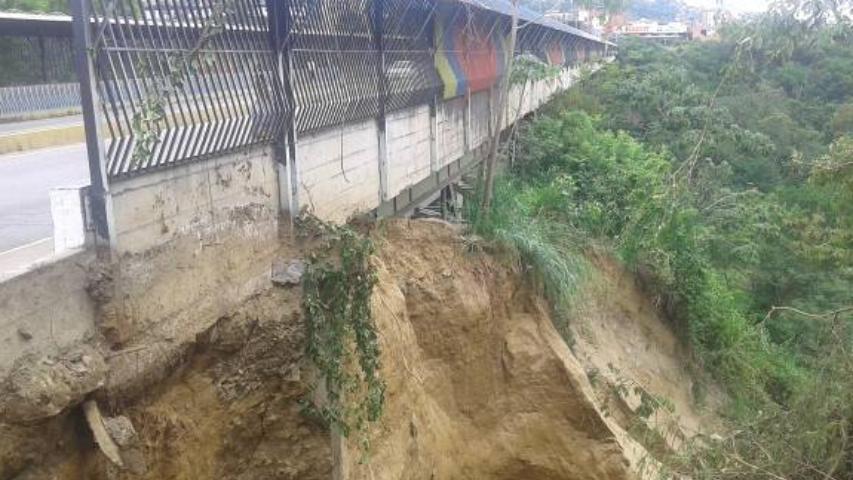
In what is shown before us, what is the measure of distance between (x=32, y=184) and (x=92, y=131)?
6.52 metres

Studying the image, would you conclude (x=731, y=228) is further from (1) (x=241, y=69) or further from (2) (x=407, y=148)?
(1) (x=241, y=69)

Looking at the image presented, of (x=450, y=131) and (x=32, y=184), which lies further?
(x=450, y=131)

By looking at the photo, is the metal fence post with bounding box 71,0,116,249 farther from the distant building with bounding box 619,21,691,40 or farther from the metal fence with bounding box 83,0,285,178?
the distant building with bounding box 619,21,691,40

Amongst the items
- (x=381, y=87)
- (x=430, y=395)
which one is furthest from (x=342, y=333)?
(x=381, y=87)

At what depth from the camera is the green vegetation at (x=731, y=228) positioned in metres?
7.58

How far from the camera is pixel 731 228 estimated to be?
19.0 metres

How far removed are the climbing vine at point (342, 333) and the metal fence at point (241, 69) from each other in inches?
46.5

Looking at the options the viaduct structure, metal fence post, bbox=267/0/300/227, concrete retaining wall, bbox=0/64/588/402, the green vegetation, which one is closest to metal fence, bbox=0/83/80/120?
the green vegetation

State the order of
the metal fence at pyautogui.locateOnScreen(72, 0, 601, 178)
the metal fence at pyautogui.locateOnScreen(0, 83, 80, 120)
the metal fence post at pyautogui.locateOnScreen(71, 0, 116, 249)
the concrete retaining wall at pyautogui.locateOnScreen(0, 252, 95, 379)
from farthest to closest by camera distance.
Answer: the metal fence at pyautogui.locateOnScreen(0, 83, 80, 120)
the metal fence at pyautogui.locateOnScreen(72, 0, 601, 178)
the metal fence post at pyautogui.locateOnScreen(71, 0, 116, 249)
the concrete retaining wall at pyautogui.locateOnScreen(0, 252, 95, 379)

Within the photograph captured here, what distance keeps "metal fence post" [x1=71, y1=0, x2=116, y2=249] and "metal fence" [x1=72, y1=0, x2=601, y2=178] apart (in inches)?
1.9

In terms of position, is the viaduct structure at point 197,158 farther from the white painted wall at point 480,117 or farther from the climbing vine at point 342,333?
the white painted wall at point 480,117

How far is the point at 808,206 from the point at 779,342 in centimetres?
757

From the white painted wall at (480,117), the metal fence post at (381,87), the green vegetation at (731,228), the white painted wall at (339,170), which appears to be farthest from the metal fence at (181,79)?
the white painted wall at (480,117)

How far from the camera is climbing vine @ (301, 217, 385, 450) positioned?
5.91 meters
